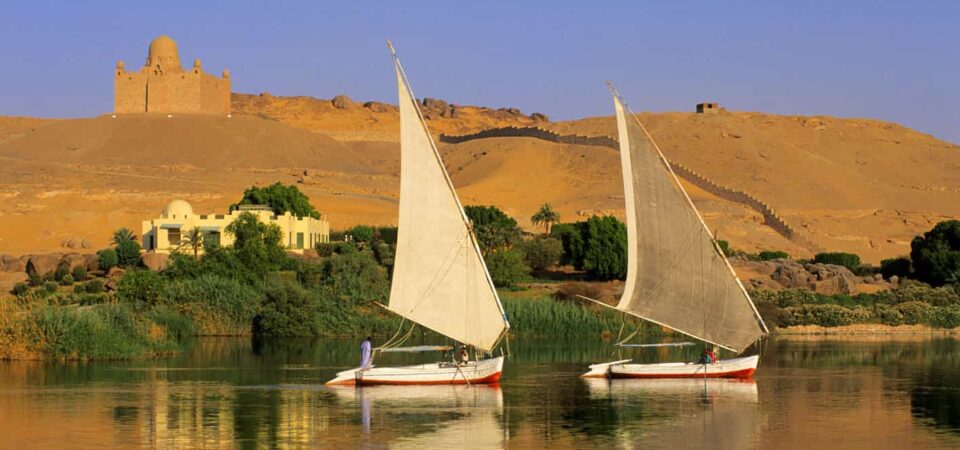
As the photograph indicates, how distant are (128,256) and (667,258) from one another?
3274 centimetres

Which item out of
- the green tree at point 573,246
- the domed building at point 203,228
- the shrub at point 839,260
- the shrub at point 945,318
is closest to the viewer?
the shrub at point 945,318

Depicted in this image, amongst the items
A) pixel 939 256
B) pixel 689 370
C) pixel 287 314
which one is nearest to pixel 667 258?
pixel 689 370

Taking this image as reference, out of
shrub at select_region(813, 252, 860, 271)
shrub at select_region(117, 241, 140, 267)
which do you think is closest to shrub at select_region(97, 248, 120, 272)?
shrub at select_region(117, 241, 140, 267)

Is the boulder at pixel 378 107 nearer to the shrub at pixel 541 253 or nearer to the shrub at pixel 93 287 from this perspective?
the shrub at pixel 541 253

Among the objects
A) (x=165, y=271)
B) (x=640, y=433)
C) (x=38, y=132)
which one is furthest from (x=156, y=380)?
(x=38, y=132)

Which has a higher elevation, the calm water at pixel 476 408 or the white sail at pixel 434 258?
the white sail at pixel 434 258

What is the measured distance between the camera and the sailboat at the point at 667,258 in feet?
87.2

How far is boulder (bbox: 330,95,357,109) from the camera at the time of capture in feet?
534

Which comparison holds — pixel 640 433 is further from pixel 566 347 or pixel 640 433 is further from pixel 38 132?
pixel 38 132

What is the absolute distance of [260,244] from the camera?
50.1 meters

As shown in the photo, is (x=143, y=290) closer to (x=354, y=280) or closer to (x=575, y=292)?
(x=354, y=280)

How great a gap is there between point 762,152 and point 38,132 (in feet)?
188

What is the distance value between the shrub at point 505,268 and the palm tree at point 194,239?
11396mm

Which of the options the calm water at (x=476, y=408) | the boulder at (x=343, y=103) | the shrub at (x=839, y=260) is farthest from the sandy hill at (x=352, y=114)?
the calm water at (x=476, y=408)
